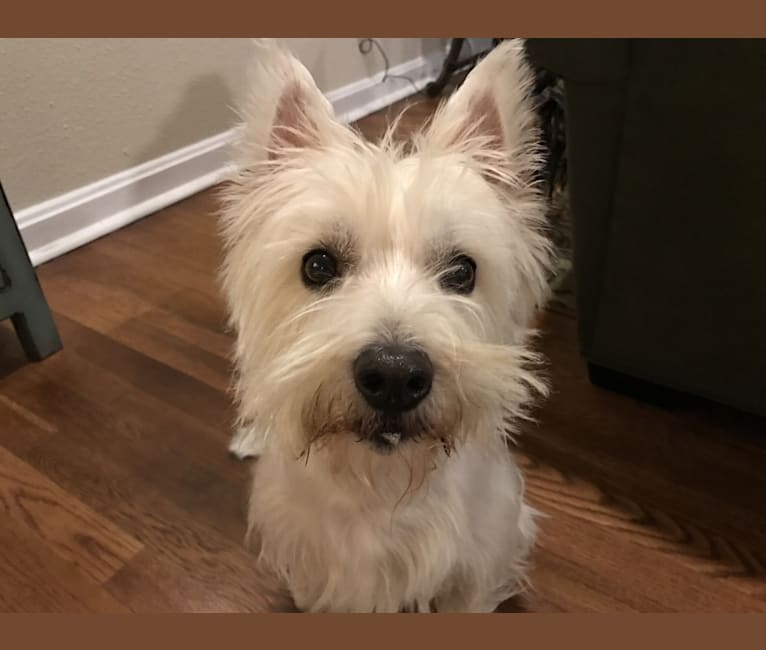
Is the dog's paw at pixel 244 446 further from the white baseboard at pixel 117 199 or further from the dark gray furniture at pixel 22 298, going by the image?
the white baseboard at pixel 117 199

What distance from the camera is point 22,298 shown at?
183 centimetres

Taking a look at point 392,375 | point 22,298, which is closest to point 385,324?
point 392,375

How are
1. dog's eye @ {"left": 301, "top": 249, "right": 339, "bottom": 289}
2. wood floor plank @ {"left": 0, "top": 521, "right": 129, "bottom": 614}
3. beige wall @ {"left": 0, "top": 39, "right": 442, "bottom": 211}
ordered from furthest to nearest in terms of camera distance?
beige wall @ {"left": 0, "top": 39, "right": 442, "bottom": 211} → wood floor plank @ {"left": 0, "top": 521, "right": 129, "bottom": 614} → dog's eye @ {"left": 301, "top": 249, "right": 339, "bottom": 289}

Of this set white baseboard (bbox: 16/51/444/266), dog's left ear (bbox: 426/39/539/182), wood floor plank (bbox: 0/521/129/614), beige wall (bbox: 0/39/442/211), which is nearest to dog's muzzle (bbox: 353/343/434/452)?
dog's left ear (bbox: 426/39/539/182)

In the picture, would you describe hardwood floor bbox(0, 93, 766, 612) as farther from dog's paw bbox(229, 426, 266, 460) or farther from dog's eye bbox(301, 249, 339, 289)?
dog's eye bbox(301, 249, 339, 289)

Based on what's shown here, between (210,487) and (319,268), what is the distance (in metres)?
0.76

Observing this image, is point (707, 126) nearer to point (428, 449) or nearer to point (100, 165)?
point (428, 449)

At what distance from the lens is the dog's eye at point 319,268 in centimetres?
100

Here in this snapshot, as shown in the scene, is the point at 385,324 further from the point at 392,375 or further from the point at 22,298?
the point at 22,298

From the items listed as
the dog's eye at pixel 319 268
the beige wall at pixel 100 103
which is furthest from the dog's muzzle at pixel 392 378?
the beige wall at pixel 100 103

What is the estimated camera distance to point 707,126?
47.6 inches

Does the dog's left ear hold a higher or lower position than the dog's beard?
higher

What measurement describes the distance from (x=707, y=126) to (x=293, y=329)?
0.76m

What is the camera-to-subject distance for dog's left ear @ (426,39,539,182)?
1.05 metres
